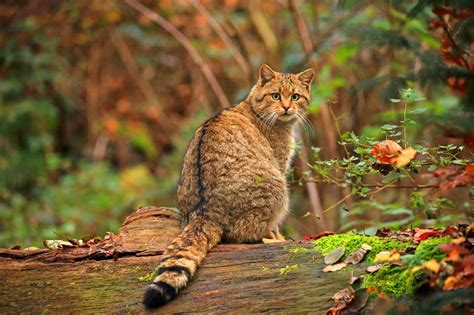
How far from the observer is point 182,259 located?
4383 millimetres

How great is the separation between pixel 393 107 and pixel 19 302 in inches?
255

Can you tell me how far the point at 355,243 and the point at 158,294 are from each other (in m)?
1.41

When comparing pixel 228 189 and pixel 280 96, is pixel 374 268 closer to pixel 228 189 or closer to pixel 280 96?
pixel 228 189

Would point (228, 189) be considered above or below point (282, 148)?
below

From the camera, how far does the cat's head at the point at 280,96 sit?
645 centimetres

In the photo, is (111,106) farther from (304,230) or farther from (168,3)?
(304,230)

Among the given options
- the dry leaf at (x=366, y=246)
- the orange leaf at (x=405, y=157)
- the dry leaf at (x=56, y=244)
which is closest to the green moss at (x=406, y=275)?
the dry leaf at (x=366, y=246)

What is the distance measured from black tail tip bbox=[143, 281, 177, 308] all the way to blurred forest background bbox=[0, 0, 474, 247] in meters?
4.05

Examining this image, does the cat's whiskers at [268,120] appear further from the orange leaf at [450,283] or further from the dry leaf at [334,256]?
the orange leaf at [450,283]

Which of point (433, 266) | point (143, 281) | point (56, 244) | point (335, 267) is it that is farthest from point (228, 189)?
A: point (433, 266)

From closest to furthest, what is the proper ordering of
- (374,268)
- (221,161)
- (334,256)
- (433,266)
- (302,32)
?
(433,266) → (374,268) → (334,256) → (221,161) → (302,32)

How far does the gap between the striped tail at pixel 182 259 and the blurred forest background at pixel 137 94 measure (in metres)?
3.40

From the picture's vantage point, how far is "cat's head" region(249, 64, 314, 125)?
6449 mm

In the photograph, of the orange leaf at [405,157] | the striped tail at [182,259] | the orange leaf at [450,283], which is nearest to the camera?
the orange leaf at [450,283]
